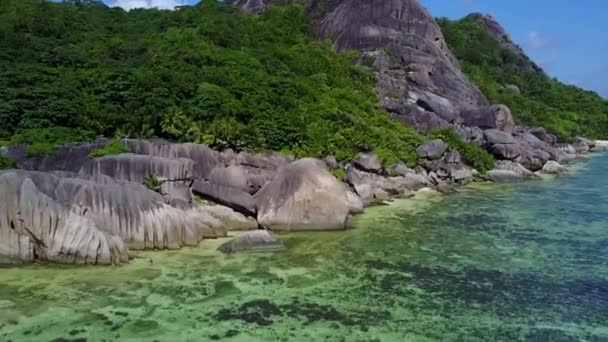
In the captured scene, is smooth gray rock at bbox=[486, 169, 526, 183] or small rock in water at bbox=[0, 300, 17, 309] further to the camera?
smooth gray rock at bbox=[486, 169, 526, 183]

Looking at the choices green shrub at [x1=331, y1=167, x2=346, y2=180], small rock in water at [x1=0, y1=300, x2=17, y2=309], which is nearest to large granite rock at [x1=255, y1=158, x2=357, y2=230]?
green shrub at [x1=331, y1=167, x2=346, y2=180]

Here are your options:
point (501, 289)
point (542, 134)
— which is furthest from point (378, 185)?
point (542, 134)

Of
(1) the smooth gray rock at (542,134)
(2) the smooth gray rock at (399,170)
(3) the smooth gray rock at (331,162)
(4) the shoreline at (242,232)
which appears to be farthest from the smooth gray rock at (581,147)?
(3) the smooth gray rock at (331,162)

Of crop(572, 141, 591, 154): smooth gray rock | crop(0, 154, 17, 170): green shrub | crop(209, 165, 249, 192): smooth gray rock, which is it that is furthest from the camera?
crop(572, 141, 591, 154): smooth gray rock

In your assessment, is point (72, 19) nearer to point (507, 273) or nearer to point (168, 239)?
point (168, 239)

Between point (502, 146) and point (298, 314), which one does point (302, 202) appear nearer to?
point (298, 314)

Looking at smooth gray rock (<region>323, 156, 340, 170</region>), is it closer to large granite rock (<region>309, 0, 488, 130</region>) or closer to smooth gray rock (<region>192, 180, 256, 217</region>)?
smooth gray rock (<region>192, 180, 256, 217</region>)

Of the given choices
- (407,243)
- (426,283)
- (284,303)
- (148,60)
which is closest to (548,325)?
(426,283)
